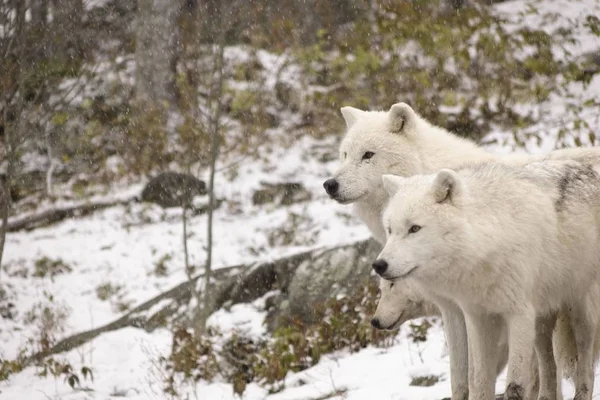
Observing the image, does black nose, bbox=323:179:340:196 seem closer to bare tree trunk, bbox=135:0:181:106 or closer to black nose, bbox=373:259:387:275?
black nose, bbox=373:259:387:275

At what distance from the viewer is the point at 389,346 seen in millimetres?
7809

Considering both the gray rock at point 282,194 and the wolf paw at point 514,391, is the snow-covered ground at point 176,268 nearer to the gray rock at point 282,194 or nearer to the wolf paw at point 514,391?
the gray rock at point 282,194

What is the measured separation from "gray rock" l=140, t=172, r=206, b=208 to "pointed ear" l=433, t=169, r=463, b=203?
9827 millimetres

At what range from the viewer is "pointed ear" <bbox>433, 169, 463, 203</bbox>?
399 centimetres

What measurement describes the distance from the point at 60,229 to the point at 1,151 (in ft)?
6.22

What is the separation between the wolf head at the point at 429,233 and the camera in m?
3.96

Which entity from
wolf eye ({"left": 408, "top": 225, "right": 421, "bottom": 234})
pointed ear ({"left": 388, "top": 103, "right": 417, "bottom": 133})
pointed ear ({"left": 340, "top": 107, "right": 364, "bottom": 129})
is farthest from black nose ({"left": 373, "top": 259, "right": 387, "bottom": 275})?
pointed ear ({"left": 340, "top": 107, "right": 364, "bottom": 129})

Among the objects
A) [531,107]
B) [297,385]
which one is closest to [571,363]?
[297,385]

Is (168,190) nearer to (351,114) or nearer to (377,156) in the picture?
(351,114)

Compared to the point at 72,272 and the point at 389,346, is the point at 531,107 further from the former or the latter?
the point at 72,272

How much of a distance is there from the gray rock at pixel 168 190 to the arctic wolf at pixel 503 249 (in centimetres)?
958

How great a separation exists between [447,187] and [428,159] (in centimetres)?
103

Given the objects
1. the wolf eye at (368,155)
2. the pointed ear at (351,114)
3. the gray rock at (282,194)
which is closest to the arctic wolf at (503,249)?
the wolf eye at (368,155)

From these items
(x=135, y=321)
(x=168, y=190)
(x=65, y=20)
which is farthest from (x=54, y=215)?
(x=65, y=20)
